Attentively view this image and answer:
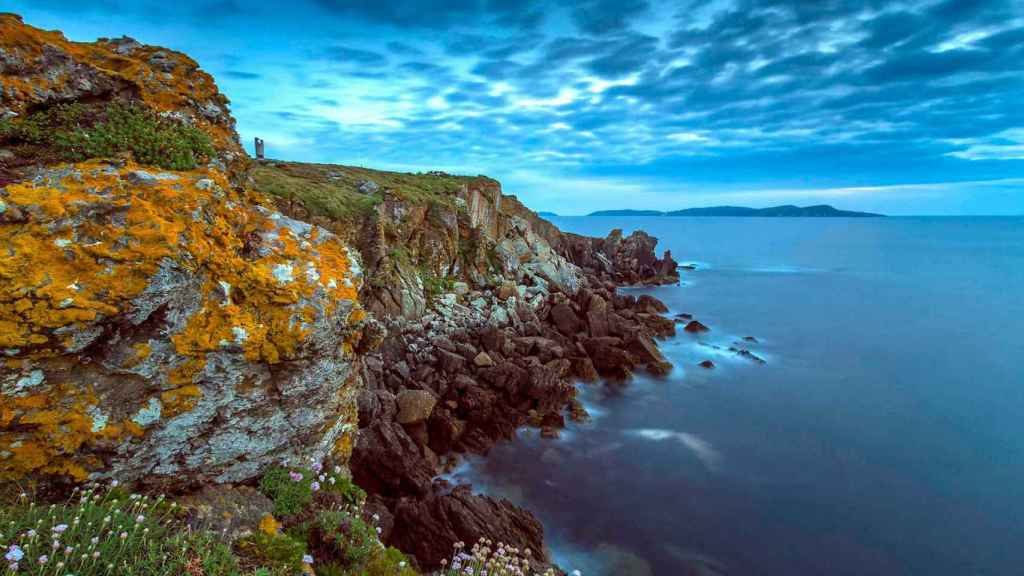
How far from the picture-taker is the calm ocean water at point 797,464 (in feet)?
46.3

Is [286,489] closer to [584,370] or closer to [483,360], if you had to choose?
[483,360]

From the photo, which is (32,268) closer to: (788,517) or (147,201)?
(147,201)

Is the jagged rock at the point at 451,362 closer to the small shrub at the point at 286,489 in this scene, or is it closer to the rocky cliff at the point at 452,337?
the rocky cliff at the point at 452,337

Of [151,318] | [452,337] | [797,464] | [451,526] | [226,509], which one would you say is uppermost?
[151,318]

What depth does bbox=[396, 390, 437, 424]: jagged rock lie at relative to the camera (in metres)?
16.9

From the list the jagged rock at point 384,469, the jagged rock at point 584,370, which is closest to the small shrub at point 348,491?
the jagged rock at point 384,469

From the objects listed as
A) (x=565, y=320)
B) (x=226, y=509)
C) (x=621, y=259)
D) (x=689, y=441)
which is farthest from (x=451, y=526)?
(x=621, y=259)

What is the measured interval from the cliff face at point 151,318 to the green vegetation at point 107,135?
24cm

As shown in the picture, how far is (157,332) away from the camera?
548 cm

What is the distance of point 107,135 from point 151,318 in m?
2.92

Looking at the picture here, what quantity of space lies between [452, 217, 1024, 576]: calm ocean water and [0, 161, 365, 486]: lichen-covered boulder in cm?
996

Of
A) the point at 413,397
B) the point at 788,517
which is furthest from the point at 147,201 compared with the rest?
the point at 788,517

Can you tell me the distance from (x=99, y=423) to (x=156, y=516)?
1141 mm

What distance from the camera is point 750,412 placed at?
76.2 feet
